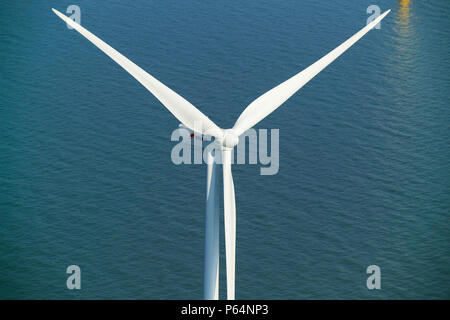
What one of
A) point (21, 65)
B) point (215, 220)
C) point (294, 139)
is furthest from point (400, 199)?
point (21, 65)

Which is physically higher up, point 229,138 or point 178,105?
point 178,105

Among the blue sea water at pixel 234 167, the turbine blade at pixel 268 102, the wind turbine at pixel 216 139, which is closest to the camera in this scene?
the wind turbine at pixel 216 139

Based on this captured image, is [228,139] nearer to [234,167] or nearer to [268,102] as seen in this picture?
[268,102]

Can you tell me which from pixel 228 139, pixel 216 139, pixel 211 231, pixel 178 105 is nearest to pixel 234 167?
pixel 211 231

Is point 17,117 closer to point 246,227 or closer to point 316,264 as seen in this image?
point 246,227

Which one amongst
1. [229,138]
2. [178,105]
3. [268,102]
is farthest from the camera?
[268,102]

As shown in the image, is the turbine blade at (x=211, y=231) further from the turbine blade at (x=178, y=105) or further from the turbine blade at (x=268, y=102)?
the turbine blade at (x=268, y=102)

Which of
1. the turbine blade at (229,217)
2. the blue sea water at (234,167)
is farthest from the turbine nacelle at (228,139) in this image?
the blue sea water at (234,167)
